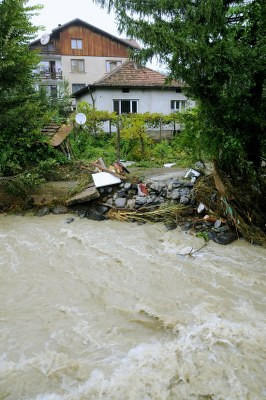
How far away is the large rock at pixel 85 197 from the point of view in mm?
6793

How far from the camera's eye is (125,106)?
1952 centimetres

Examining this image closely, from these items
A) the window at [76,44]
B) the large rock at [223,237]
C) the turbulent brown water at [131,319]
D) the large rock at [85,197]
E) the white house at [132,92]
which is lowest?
the turbulent brown water at [131,319]

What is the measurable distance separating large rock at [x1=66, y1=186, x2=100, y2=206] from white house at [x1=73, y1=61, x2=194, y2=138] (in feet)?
43.9

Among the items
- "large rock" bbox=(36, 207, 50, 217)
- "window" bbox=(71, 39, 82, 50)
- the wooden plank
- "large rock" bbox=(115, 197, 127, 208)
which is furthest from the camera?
"window" bbox=(71, 39, 82, 50)

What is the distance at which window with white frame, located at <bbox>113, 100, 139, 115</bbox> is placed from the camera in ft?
63.4

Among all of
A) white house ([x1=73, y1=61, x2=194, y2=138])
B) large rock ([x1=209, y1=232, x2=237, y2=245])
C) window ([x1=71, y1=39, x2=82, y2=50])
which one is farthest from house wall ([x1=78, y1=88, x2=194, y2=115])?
large rock ([x1=209, y1=232, x2=237, y2=245])

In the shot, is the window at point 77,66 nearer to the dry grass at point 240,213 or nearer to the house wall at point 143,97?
the house wall at point 143,97

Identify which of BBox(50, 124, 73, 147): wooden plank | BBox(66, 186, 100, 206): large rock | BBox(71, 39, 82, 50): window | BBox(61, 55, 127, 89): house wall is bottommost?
BBox(66, 186, 100, 206): large rock

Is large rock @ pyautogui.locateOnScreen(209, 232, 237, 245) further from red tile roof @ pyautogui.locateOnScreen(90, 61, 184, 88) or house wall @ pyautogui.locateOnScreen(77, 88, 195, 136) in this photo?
red tile roof @ pyautogui.locateOnScreen(90, 61, 184, 88)

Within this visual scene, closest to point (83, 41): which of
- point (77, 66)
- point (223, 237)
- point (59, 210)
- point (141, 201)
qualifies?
point (77, 66)

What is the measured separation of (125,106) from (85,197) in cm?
1419

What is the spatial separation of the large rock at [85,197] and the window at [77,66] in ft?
86.1

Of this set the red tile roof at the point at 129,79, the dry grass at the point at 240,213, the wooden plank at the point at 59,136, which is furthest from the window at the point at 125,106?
the dry grass at the point at 240,213

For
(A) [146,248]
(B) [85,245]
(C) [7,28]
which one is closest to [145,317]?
(A) [146,248]
